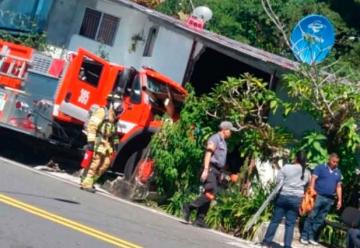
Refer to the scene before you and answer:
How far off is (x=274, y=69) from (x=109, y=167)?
12.2 ft

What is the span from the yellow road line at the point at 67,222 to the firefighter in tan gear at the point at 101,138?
14.1ft

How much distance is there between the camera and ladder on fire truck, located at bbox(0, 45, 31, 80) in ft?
59.5

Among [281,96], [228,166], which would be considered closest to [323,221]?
[228,166]

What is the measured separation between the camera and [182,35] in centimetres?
2133

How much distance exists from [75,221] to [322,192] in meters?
4.72

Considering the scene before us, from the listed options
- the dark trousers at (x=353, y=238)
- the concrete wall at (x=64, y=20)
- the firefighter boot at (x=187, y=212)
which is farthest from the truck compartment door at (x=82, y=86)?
the concrete wall at (x=64, y=20)

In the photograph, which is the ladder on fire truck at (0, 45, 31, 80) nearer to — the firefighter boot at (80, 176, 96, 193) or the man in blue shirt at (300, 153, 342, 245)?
the firefighter boot at (80, 176, 96, 193)

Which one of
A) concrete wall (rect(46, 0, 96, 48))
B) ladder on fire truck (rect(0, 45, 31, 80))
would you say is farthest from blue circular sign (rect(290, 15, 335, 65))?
concrete wall (rect(46, 0, 96, 48))

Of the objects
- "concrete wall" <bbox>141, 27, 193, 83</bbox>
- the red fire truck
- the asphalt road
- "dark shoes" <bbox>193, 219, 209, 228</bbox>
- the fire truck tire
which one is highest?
"concrete wall" <bbox>141, 27, 193, 83</bbox>

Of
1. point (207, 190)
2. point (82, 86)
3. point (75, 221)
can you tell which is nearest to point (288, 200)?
point (207, 190)

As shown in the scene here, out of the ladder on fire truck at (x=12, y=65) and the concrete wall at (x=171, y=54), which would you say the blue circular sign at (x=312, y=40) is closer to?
the concrete wall at (x=171, y=54)

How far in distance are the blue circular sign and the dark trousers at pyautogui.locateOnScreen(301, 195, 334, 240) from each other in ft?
7.70

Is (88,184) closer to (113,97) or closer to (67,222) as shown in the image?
(113,97)

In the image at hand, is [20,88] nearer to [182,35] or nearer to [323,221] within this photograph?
[182,35]
